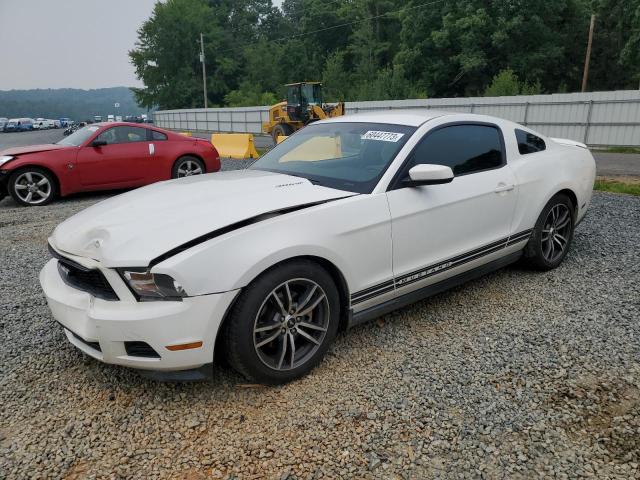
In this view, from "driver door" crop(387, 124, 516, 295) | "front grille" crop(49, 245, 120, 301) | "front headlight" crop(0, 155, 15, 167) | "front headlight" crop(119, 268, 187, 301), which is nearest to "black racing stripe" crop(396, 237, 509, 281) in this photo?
"driver door" crop(387, 124, 516, 295)

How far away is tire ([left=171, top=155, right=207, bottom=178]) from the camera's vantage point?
959 centimetres

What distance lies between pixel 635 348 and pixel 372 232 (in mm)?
1882

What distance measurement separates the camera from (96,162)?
859 centimetres

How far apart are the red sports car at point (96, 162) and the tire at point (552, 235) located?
6996 mm

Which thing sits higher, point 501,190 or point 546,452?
point 501,190

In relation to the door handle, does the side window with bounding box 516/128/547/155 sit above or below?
above

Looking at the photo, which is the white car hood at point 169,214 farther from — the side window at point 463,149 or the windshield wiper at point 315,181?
the side window at point 463,149

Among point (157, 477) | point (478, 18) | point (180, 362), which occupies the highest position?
point (478, 18)

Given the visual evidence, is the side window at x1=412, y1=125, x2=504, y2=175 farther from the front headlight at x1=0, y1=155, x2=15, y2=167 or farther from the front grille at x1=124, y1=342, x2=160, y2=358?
the front headlight at x1=0, y1=155, x2=15, y2=167

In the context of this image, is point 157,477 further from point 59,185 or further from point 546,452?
point 59,185

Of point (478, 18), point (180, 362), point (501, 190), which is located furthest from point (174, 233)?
point (478, 18)

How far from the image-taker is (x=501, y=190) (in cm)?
394

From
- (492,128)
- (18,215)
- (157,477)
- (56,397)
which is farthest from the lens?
(18,215)

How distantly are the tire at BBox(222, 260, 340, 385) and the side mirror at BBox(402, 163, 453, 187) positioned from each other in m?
0.89
